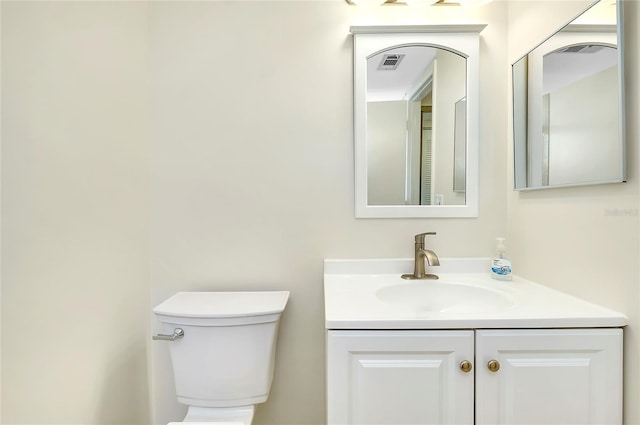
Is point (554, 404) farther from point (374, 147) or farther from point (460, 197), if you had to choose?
point (374, 147)

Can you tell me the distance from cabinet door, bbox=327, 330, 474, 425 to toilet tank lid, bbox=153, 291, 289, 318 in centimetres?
38

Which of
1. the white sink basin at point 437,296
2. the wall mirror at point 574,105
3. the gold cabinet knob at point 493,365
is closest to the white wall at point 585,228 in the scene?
the wall mirror at point 574,105

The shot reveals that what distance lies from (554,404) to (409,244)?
70 centimetres

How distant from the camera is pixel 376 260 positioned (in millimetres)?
1366

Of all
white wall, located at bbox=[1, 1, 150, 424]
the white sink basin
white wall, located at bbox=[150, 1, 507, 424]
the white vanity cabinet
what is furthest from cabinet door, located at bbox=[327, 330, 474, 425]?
white wall, located at bbox=[1, 1, 150, 424]

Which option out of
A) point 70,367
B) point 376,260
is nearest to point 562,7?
point 376,260

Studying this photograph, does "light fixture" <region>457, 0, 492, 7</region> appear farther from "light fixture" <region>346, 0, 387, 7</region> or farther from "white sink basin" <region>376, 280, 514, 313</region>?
"white sink basin" <region>376, 280, 514, 313</region>

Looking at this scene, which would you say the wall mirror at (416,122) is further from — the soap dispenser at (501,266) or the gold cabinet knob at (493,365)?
the gold cabinet knob at (493,365)

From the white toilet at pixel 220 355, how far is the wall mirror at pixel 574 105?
1.09 metres

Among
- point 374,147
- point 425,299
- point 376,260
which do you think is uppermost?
point 374,147

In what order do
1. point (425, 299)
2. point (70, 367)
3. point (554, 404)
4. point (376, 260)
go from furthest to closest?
point (376, 260) < point (425, 299) < point (70, 367) < point (554, 404)

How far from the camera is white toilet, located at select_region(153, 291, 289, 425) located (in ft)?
3.66

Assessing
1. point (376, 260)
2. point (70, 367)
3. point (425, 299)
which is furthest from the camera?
point (376, 260)

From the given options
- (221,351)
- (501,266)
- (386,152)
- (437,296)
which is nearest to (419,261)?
(437,296)
